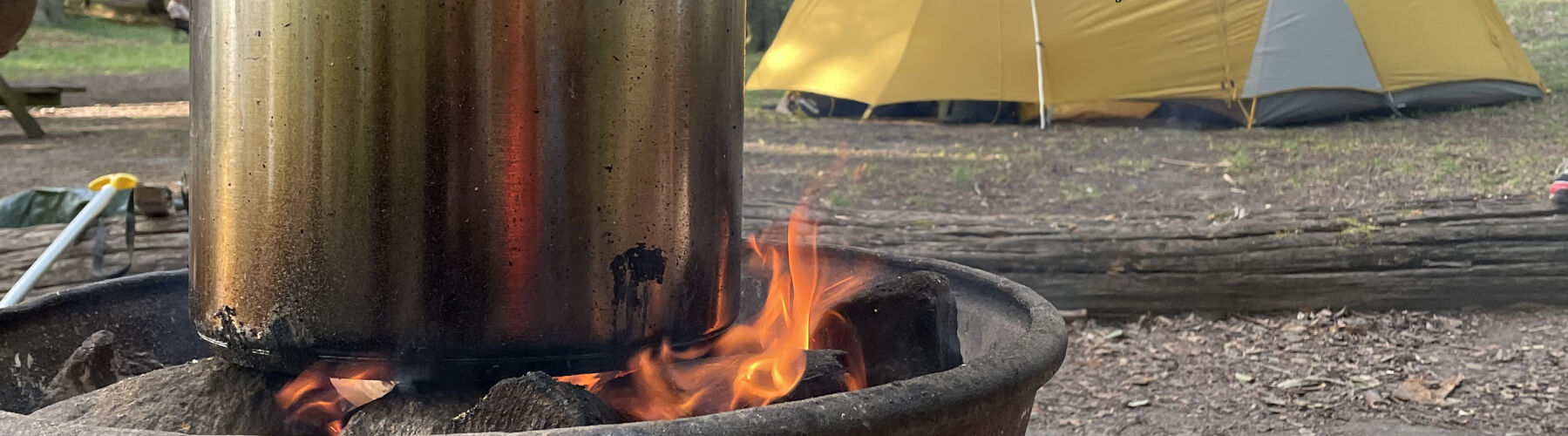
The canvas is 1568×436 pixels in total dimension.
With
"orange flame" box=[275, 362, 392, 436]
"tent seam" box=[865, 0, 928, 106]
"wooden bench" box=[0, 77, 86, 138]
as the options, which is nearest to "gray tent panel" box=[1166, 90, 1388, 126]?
"tent seam" box=[865, 0, 928, 106]

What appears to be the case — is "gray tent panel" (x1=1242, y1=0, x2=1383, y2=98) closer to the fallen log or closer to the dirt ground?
the fallen log

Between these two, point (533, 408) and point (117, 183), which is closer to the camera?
point (533, 408)

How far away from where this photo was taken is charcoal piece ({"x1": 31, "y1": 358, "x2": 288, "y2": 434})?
160 centimetres

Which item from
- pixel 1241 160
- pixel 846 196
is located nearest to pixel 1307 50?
pixel 1241 160

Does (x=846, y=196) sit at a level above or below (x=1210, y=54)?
below

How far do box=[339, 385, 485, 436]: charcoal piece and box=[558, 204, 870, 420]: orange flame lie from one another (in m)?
0.18

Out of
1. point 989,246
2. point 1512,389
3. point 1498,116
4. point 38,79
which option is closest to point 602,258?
point 989,246

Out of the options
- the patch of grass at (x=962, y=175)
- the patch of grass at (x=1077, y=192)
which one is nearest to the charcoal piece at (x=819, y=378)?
the patch of grass at (x=1077, y=192)

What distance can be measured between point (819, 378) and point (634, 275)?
0.30 metres

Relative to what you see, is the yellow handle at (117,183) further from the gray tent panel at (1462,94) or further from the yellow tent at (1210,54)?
the gray tent panel at (1462,94)

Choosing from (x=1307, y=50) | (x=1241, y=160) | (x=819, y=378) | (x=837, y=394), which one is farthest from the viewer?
(x=1307, y=50)

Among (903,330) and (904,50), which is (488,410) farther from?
(904,50)

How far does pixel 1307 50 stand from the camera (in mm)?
8938

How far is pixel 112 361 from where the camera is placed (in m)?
1.94
